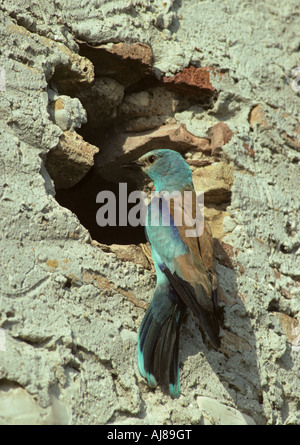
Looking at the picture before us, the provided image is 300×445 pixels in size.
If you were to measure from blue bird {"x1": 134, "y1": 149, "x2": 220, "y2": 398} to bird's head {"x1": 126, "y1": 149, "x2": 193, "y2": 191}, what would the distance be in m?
0.06

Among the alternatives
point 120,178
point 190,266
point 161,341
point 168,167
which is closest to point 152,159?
point 168,167

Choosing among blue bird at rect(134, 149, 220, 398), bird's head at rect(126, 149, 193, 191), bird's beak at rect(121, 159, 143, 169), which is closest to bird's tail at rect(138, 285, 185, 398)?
blue bird at rect(134, 149, 220, 398)

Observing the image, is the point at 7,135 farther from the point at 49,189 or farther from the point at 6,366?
the point at 6,366

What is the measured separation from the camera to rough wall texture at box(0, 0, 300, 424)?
6.85 ft

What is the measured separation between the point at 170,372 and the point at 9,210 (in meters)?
0.81

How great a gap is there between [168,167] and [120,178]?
0.36 m

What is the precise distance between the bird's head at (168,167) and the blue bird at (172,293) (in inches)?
2.2

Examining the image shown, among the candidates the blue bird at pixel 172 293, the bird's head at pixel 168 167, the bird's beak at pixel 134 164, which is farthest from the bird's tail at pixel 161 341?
the bird's beak at pixel 134 164

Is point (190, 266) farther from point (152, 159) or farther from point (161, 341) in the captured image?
point (152, 159)

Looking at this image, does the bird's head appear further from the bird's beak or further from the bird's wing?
the bird's wing

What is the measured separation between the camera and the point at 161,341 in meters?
2.37

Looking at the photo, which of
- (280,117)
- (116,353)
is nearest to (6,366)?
(116,353)

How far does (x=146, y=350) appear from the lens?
2303mm

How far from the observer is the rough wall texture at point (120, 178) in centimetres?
209
